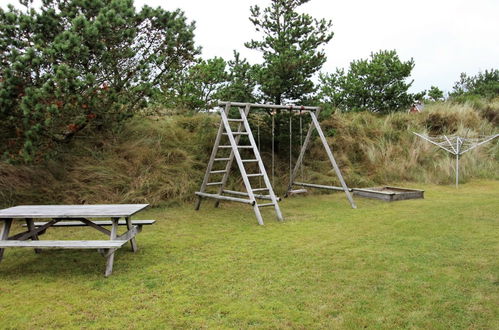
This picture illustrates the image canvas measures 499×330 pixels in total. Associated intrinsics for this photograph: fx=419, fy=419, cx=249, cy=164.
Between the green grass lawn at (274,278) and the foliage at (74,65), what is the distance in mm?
1934

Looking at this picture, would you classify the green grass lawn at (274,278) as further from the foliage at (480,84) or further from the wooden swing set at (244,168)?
the foliage at (480,84)

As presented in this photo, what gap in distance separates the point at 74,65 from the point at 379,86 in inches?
486

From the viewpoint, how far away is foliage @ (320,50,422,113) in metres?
15.8

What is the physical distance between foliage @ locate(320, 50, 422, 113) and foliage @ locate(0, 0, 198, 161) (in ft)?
32.2

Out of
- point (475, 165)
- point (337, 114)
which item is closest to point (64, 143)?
point (337, 114)

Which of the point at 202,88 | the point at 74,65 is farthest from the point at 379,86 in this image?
the point at 74,65

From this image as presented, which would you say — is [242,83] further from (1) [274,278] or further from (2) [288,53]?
(1) [274,278]

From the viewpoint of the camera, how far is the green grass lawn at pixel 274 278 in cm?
300

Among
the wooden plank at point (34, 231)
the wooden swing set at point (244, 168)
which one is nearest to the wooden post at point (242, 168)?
the wooden swing set at point (244, 168)

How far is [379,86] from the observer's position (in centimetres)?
1611

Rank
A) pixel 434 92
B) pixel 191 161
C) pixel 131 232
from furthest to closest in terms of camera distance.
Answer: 1. pixel 434 92
2. pixel 191 161
3. pixel 131 232

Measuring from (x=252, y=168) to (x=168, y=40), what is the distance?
3.26 metres

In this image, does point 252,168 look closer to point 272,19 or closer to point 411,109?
point 272,19

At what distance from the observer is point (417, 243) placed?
4.91 metres
